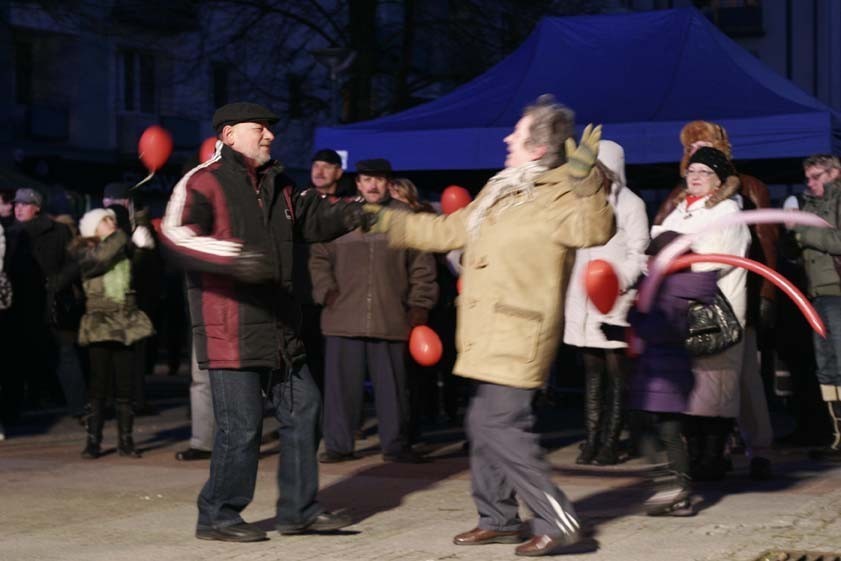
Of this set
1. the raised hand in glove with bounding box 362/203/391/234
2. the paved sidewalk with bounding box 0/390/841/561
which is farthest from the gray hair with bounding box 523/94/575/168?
the paved sidewalk with bounding box 0/390/841/561

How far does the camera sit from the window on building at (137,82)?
3741 centimetres

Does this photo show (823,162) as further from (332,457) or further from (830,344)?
(332,457)

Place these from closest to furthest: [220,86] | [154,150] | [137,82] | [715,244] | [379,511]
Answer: [379,511] → [715,244] → [154,150] → [137,82] → [220,86]

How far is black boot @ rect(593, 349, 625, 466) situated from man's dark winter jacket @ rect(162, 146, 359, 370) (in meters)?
3.37

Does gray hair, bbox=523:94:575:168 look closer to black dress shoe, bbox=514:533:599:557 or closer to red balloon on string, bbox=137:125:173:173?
black dress shoe, bbox=514:533:599:557

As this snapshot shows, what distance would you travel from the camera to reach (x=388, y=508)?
353 inches

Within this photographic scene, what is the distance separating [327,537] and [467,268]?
1430mm

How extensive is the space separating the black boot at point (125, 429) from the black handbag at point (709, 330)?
4249 millimetres

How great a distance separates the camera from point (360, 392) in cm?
1129

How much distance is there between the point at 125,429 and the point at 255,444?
12.9ft

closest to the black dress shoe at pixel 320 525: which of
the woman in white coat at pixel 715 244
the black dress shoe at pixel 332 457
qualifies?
the woman in white coat at pixel 715 244

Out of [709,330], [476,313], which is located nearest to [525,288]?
[476,313]

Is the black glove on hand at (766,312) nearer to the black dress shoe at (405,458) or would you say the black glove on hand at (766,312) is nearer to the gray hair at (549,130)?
the black dress shoe at (405,458)

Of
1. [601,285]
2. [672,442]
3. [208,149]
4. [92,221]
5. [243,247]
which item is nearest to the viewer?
[243,247]
